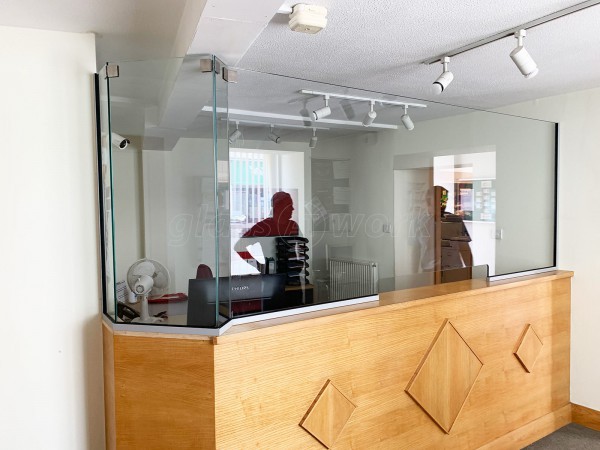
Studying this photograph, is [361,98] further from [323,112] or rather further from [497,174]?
[497,174]

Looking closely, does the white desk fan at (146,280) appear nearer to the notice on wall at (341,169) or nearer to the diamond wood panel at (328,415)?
the diamond wood panel at (328,415)

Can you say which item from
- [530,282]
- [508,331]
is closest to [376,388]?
[508,331]

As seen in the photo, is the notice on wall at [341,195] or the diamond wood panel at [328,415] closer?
the diamond wood panel at [328,415]

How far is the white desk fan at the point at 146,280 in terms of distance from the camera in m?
2.27

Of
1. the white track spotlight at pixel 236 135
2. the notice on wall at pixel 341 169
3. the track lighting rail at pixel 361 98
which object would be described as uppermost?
the track lighting rail at pixel 361 98

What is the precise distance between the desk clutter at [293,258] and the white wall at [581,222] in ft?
8.04

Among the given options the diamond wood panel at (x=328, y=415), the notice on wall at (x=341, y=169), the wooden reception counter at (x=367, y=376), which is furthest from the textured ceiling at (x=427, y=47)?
the diamond wood panel at (x=328, y=415)

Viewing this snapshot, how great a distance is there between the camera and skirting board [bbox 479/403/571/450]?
3301 mm

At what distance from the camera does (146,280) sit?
90.3 inches

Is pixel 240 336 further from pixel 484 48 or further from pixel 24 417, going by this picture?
pixel 484 48

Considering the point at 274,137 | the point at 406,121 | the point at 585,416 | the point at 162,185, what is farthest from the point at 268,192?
the point at 585,416

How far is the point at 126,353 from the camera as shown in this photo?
2.14 meters

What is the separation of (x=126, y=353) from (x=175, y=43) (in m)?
1.59

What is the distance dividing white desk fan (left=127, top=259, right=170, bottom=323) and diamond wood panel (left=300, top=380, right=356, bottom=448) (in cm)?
92
